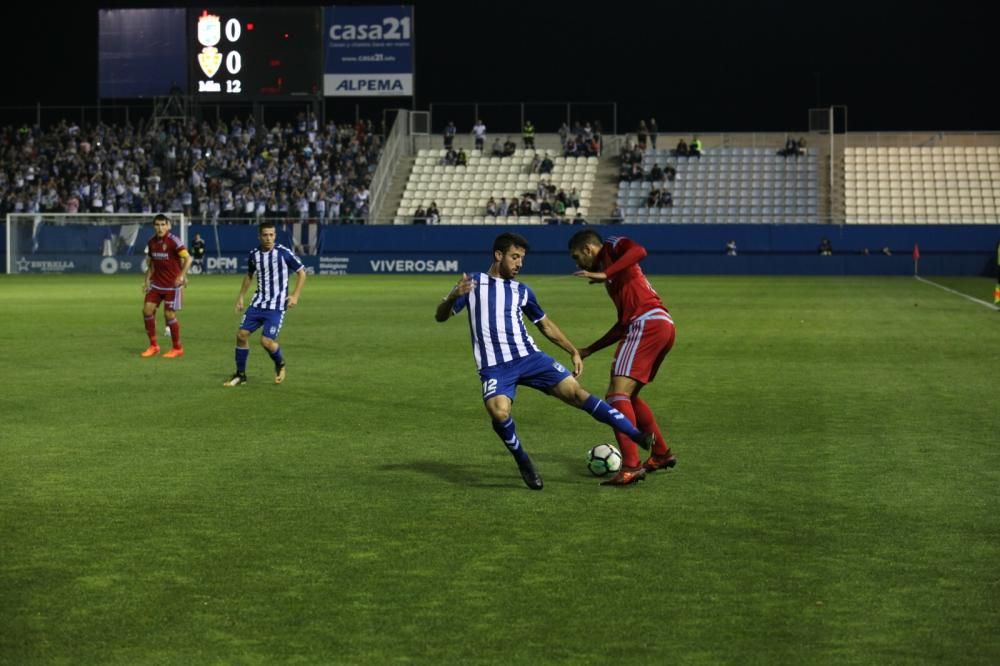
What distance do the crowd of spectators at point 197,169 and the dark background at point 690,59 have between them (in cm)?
765

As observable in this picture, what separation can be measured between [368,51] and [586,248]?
50.9 meters

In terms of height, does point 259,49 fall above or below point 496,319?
above

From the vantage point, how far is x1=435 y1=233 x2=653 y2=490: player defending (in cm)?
938

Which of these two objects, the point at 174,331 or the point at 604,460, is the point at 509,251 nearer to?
the point at 604,460

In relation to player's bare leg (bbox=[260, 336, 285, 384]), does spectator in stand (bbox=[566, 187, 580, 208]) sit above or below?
above

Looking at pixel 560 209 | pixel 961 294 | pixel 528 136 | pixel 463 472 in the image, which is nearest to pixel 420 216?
pixel 560 209

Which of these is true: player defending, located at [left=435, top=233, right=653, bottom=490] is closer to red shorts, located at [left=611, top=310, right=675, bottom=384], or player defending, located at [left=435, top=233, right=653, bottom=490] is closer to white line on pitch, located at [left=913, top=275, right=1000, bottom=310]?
red shorts, located at [left=611, top=310, right=675, bottom=384]

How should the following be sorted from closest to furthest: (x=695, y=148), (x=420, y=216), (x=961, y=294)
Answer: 1. (x=961, y=294)
2. (x=420, y=216)
3. (x=695, y=148)

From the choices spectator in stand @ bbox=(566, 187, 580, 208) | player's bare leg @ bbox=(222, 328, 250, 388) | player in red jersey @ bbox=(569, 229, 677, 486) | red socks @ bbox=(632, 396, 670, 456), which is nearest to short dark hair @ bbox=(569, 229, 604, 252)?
player in red jersey @ bbox=(569, 229, 677, 486)

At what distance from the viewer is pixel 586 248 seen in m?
9.79

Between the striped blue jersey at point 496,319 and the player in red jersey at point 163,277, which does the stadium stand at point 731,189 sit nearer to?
the player in red jersey at point 163,277

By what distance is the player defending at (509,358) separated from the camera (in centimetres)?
938

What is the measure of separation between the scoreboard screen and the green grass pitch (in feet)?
136

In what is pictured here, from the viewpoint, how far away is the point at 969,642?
5.88 m
